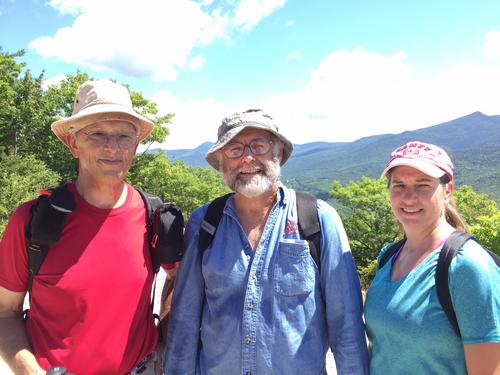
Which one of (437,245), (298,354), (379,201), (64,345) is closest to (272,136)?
(437,245)

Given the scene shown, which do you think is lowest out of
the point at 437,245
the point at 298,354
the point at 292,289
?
the point at 298,354

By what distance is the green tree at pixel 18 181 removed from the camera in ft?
55.6

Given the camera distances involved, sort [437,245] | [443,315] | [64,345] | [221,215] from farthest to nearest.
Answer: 1. [221,215]
2. [64,345]
3. [437,245]
4. [443,315]

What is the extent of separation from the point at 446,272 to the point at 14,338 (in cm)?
265

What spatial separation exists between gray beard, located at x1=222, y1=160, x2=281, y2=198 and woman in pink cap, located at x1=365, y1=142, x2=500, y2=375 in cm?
76

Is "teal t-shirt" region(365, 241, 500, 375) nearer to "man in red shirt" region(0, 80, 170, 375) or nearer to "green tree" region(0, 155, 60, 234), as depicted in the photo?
"man in red shirt" region(0, 80, 170, 375)

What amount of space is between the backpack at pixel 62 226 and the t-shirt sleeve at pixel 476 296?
1.80 metres

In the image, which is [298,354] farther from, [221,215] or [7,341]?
[7,341]

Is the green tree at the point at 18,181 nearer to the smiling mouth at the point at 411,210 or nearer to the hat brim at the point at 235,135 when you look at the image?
the hat brim at the point at 235,135

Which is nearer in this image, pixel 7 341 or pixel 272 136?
pixel 7 341

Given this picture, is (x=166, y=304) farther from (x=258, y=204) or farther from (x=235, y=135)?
(x=235, y=135)

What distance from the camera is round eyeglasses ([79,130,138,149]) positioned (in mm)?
2645

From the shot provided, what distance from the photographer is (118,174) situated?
2711 mm

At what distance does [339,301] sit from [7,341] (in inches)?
84.6
